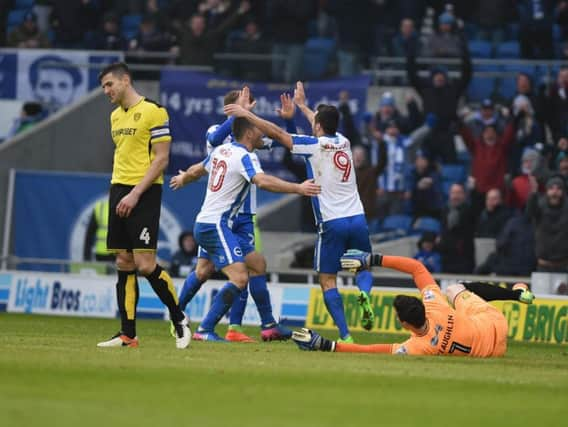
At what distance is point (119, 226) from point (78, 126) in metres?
14.1

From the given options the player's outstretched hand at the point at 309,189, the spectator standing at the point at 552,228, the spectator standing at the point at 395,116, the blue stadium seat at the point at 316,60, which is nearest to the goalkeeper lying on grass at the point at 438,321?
the player's outstretched hand at the point at 309,189

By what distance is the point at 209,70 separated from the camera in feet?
86.6

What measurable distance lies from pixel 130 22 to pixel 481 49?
7840 mm

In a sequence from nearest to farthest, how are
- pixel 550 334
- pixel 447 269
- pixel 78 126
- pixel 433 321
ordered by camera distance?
pixel 433 321
pixel 550 334
pixel 447 269
pixel 78 126

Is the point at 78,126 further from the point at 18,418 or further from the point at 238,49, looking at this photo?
the point at 18,418

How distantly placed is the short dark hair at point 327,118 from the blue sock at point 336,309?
161 cm

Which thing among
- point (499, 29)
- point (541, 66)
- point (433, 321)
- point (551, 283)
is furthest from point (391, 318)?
point (499, 29)

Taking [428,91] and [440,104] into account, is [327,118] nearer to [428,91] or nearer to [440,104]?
[440,104]

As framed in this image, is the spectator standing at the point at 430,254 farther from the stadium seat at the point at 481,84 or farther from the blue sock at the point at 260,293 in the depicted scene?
the blue sock at the point at 260,293

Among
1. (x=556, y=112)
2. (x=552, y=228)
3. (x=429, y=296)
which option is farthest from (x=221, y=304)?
(x=556, y=112)

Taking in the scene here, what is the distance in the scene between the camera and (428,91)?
78.5 feet

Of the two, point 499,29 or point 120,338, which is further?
point 499,29

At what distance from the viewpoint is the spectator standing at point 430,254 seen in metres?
20.7

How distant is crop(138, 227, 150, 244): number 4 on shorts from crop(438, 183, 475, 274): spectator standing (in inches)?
350
